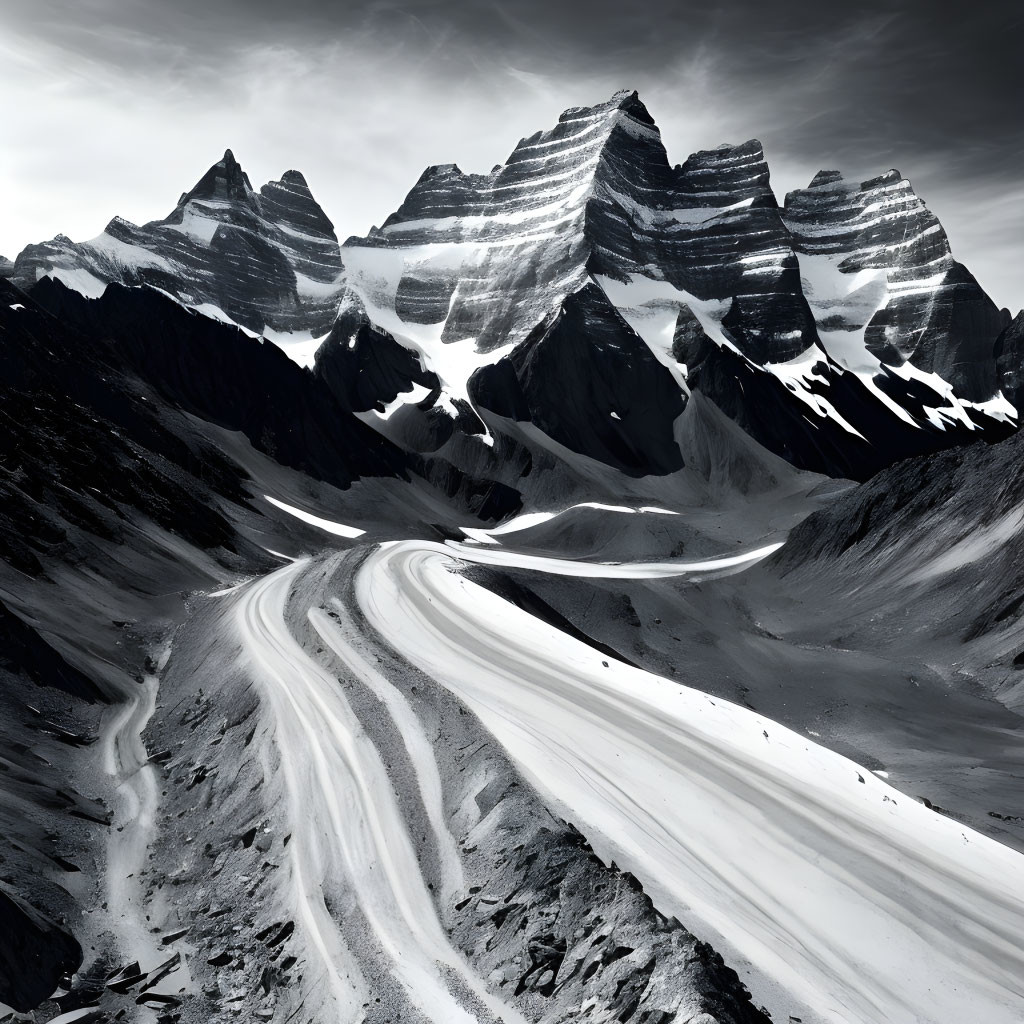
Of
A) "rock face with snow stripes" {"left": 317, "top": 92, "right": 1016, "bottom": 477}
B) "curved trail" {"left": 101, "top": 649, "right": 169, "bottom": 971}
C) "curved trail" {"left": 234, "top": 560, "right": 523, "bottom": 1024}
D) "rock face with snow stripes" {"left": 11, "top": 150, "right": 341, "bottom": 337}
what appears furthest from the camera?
"rock face with snow stripes" {"left": 317, "top": 92, "right": 1016, "bottom": 477}

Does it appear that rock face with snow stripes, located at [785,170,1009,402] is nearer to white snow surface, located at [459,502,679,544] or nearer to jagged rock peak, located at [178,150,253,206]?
white snow surface, located at [459,502,679,544]

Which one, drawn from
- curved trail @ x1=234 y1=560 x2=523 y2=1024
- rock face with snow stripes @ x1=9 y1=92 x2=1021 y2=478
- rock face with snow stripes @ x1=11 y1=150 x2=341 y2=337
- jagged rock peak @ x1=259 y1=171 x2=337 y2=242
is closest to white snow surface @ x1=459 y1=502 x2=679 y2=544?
rock face with snow stripes @ x1=9 y1=92 x2=1021 y2=478

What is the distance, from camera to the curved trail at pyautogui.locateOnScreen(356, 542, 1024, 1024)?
1659 cm

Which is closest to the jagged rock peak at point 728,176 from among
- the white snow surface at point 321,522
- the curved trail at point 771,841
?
the white snow surface at point 321,522

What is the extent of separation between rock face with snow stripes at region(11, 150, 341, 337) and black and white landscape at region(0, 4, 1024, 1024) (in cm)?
462

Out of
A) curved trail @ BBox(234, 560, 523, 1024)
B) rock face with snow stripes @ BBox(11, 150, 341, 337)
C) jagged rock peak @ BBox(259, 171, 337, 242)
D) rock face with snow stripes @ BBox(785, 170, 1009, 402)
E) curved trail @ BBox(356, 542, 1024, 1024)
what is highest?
rock face with snow stripes @ BBox(785, 170, 1009, 402)

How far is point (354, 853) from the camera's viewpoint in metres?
20.1

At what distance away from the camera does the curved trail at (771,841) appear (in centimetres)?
1659

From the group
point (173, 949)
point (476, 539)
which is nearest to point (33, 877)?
point (173, 949)

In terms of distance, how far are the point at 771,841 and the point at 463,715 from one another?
8.30 m

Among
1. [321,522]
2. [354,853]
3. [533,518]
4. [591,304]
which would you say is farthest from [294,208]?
[354,853]

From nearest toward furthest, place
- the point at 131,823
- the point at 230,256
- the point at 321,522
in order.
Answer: the point at 131,823
the point at 321,522
the point at 230,256

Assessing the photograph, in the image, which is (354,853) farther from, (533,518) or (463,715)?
(533,518)

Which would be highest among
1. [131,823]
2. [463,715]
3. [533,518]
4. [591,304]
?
[591,304]
